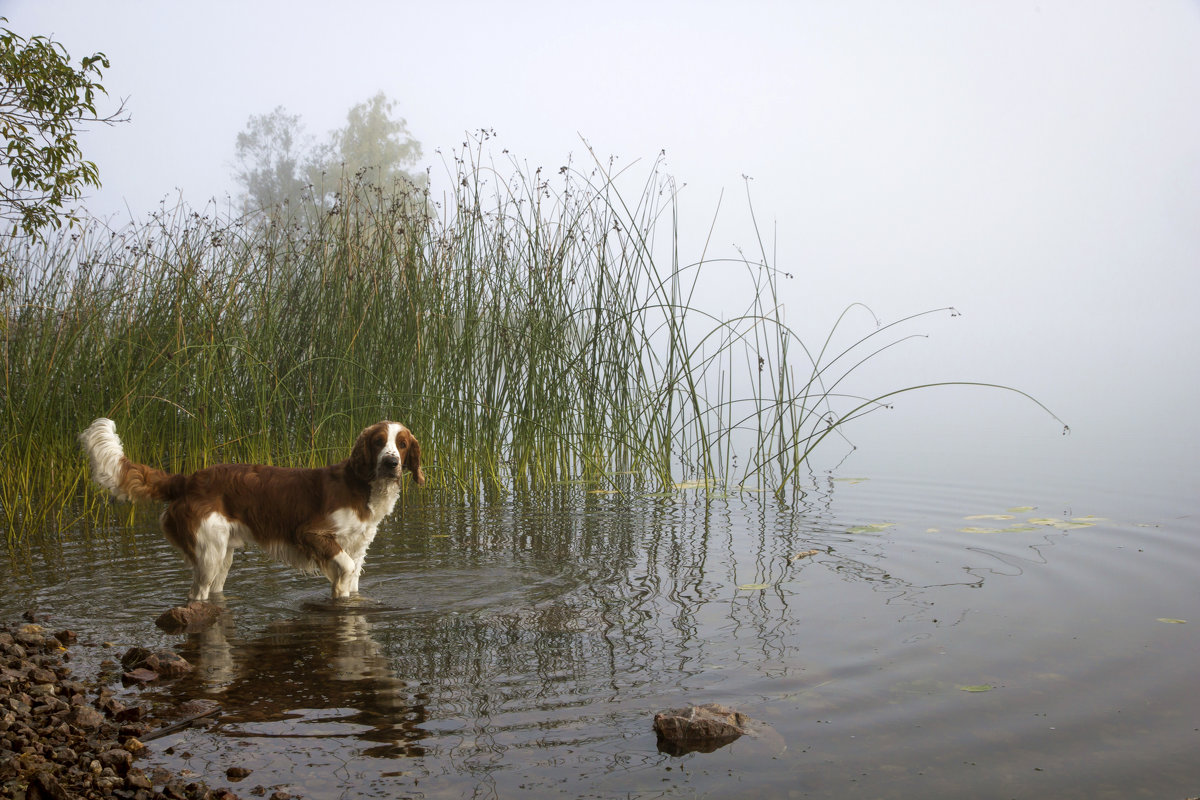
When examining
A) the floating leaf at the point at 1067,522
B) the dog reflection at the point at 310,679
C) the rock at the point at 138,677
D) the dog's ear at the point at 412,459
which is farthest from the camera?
the floating leaf at the point at 1067,522

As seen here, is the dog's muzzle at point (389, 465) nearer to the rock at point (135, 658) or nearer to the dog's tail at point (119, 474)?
the dog's tail at point (119, 474)

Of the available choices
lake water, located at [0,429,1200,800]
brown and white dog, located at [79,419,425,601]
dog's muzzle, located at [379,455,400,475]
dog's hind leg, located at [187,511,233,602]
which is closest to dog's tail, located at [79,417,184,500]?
brown and white dog, located at [79,419,425,601]

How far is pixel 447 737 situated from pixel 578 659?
0.68 m

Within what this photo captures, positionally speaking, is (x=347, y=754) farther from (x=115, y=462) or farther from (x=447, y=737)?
(x=115, y=462)

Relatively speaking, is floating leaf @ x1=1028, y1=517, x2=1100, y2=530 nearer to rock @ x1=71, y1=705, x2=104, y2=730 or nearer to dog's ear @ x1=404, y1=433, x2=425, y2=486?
dog's ear @ x1=404, y1=433, x2=425, y2=486

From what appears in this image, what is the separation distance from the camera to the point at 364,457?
384cm

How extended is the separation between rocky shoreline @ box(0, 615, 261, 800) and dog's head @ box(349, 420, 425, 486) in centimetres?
104

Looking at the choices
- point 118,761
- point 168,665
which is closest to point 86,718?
point 118,761

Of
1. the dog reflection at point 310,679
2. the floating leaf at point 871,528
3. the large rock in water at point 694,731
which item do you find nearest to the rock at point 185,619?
the dog reflection at point 310,679

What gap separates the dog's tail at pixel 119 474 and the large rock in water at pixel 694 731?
224cm

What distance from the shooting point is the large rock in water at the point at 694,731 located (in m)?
2.41

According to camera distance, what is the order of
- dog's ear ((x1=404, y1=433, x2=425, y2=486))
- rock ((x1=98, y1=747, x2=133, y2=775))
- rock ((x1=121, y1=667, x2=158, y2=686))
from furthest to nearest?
dog's ear ((x1=404, y1=433, x2=425, y2=486)), rock ((x1=121, y1=667, x2=158, y2=686)), rock ((x1=98, y1=747, x2=133, y2=775))

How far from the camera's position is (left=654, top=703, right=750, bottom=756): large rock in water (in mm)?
2406

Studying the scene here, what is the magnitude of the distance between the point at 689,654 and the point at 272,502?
1.75m
